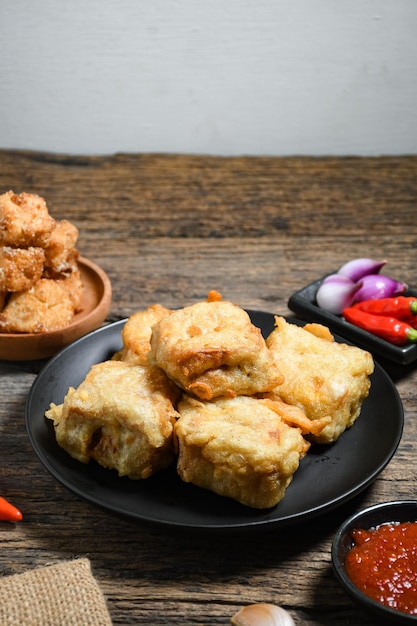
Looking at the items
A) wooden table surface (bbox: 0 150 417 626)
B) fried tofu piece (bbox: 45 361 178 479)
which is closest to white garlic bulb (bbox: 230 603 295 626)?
wooden table surface (bbox: 0 150 417 626)

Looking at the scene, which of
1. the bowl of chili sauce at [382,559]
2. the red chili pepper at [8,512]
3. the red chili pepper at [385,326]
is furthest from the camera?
the red chili pepper at [385,326]

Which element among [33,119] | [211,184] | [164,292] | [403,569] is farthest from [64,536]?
[33,119]

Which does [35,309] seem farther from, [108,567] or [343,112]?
[343,112]

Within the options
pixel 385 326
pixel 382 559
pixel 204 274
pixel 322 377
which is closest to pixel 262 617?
pixel 382 559

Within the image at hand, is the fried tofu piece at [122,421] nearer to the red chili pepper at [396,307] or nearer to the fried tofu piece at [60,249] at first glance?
the fried tofu piece at [60,249]

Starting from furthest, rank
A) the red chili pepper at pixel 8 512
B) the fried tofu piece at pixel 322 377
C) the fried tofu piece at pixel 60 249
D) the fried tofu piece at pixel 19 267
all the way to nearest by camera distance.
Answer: the fried tofu piece at pixel 60 249 < the fried tofu piece at pixel 19 267 < the fried tofu piece at pixel 322 377 < the red chili pepper at pixel 8 512

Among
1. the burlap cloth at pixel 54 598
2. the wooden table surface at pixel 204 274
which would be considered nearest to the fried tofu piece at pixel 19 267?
the wooden table surface at pixel 204 274

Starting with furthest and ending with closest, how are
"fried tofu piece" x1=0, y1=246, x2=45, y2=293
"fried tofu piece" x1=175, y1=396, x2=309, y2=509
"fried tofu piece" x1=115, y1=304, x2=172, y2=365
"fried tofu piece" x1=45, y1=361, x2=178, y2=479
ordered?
"fried tofu piece" x1=0, y1=246, x2=45, y2=293
"fried tofu piece" x1=115, y1=304, x2=172, y2=365
"fried tofu piece" x1=45, y1=361, x2=178, y2=479
"fried tofu piece" x1=175, y1=396, x2=309, y2=509

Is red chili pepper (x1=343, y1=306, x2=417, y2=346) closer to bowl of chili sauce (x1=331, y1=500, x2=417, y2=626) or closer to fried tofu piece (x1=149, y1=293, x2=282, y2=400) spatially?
fried tofu piece (x1=149, y1=293, x2=282, y2=400)
